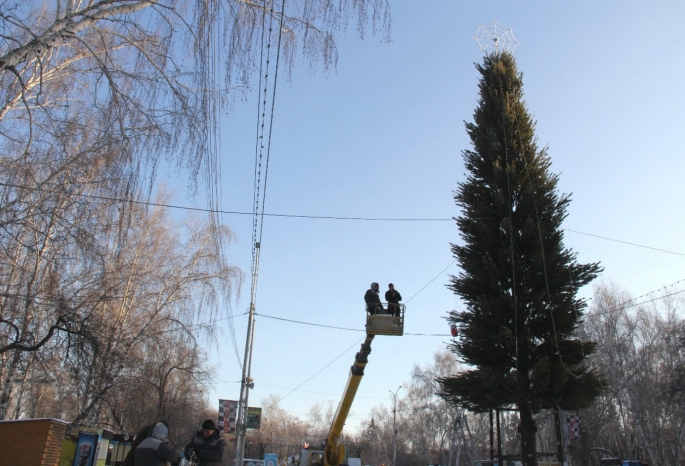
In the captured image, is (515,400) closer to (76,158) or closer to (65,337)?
(65,337)

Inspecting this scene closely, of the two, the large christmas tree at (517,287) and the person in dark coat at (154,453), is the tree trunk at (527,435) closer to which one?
the large christmas tree at (517,287)

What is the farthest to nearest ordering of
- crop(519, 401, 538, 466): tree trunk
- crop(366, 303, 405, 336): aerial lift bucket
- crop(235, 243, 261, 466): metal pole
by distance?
crop(235, 243, 261, 466): metal pole < crop(519, 401, 538, 466): tree trunk < crop(366, 303, 405, 336): aerial lift bucket

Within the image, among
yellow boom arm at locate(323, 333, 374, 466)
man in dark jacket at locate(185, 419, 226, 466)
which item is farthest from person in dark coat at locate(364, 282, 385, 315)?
man in dark jacket at locate(185, 419, 226, 466)

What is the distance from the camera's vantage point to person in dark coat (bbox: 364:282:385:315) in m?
12.4

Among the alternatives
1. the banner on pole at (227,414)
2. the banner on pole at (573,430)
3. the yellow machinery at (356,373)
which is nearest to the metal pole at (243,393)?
the banner on pole at (227,414)

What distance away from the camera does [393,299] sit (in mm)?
12648

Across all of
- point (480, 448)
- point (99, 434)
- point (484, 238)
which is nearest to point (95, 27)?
point (99, 434)

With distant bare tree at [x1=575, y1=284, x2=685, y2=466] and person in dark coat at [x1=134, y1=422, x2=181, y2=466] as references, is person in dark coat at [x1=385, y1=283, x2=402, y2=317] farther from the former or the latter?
distant bare tree at [x1=575, y1=284, x2=685, y2=466]

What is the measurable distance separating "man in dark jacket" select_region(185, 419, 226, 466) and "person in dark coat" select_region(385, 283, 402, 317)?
7394 mm

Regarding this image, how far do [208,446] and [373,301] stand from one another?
759 centimetres

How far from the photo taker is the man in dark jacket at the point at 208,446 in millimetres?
5160

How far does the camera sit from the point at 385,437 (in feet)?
280

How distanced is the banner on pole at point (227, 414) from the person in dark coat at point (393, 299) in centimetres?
1672

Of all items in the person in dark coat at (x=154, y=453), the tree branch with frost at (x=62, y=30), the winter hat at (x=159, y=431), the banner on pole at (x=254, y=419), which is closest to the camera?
the person in dark coat at (x=154, y=453)
